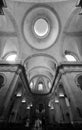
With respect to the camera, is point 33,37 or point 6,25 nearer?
point 6,25

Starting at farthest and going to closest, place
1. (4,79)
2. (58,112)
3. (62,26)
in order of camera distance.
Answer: (58,112) → (62,26) → (4,79)

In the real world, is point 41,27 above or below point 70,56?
above

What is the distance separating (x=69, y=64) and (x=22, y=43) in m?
6.24

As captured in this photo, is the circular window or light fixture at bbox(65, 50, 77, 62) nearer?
the circular window

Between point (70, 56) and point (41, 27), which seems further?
point (70, 56)

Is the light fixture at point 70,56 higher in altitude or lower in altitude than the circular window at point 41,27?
lower

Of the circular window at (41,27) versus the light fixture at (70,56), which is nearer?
the circular window at (41,27)

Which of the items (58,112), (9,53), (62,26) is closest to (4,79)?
(9,53)

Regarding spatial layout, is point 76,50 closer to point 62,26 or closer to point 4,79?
point 62,26

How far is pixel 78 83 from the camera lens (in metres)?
9.02

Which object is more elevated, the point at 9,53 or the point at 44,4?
the point at 44,4

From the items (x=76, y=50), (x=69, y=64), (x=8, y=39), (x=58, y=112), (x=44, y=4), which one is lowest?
(x=58, y=112)

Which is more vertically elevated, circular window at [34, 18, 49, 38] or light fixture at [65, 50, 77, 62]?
circular window at [34, 18, 49, 38]

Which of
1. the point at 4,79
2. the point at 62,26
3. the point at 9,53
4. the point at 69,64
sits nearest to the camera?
the point at 4,79
